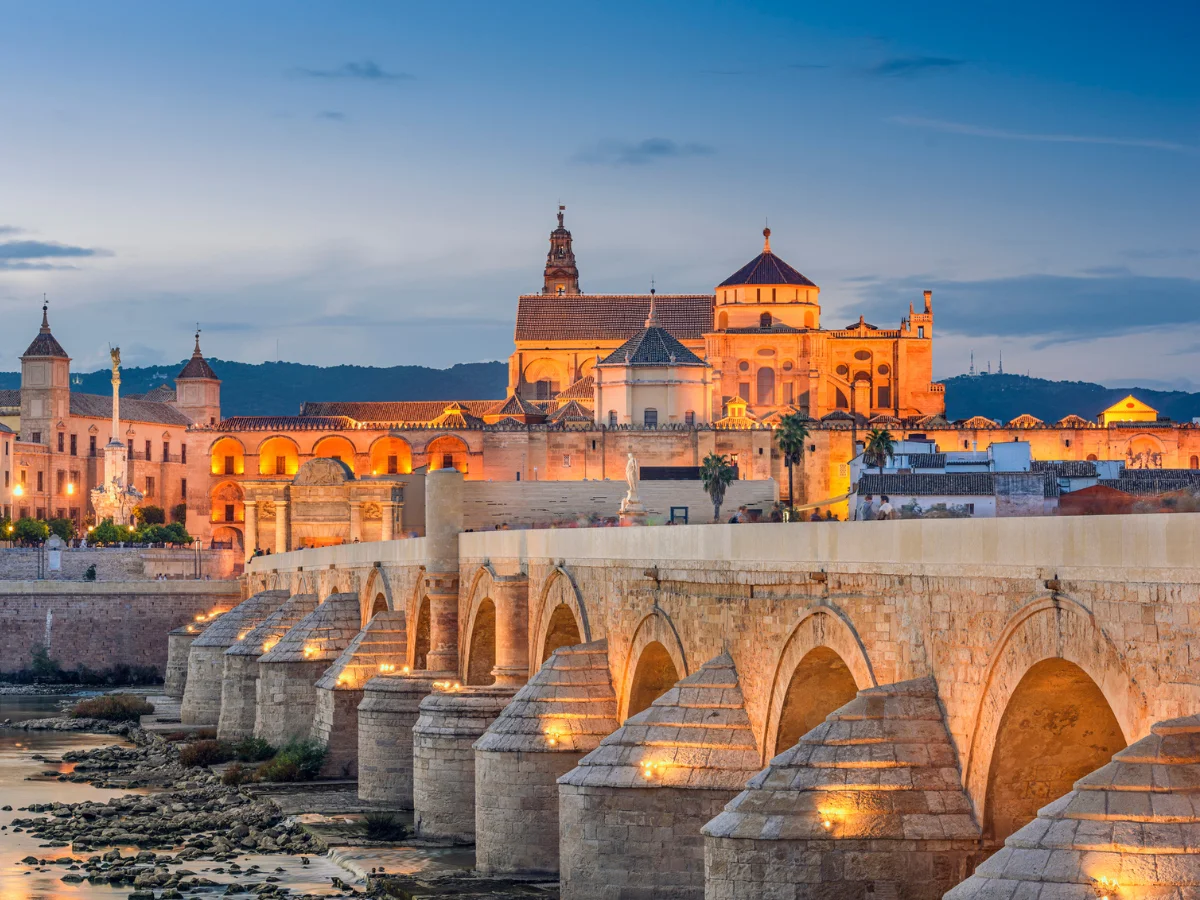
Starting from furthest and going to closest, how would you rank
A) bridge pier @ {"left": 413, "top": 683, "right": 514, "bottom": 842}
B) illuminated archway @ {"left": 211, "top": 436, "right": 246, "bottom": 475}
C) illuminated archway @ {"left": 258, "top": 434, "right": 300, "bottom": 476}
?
illuminated archway @ {"left": 211, "top": 436, "right": 246, "bottom": 475} < illuminated archway @ {"left": 258, "top": 434, "right": 300, "bottom": 476} < bridge pier @ {"left": 413, "top": 683, "right": 514, "bottom": 842}

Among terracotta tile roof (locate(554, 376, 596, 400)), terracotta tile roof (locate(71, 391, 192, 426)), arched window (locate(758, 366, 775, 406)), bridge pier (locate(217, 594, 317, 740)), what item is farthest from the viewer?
terracotta tile roof (locate(71, 391, 192, 426))

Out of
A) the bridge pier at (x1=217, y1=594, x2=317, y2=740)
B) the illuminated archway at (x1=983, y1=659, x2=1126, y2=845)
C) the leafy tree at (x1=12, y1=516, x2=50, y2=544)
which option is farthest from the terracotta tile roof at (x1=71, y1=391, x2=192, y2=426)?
the illuminated archway at (x1=983, y1=659, x2=1126, y2=845)

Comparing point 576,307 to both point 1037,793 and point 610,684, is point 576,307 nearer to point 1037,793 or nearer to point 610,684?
point 610,684

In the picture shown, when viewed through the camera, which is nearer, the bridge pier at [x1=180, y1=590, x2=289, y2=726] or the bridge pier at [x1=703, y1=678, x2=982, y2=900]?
the bridge pier at [x1=703, y1=678, x2=982, y2=900]

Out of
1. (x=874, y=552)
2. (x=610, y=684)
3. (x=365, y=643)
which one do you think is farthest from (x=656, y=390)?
(x=874, y=552)

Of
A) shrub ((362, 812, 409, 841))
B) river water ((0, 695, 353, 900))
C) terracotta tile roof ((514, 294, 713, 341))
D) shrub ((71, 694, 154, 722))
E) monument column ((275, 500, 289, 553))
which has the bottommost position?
river water ((0, 695, 353, 900))

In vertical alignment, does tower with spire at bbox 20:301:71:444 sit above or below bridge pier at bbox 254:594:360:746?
above

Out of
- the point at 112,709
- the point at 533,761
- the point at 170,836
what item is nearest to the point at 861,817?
the point at 533,761

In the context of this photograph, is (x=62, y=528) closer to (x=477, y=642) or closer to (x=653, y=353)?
(x=653, y=353)

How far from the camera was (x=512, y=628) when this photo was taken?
27891 millimetres

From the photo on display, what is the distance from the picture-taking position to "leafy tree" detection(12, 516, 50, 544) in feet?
283

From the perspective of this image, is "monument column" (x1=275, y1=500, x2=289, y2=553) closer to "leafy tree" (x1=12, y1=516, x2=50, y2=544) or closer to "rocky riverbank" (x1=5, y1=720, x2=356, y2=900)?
"leafy tree" (x1=12, y1=516, x2=50, y2=544)

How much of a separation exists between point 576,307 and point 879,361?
16194 mm

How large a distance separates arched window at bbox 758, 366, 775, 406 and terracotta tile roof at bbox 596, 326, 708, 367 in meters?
5.64
